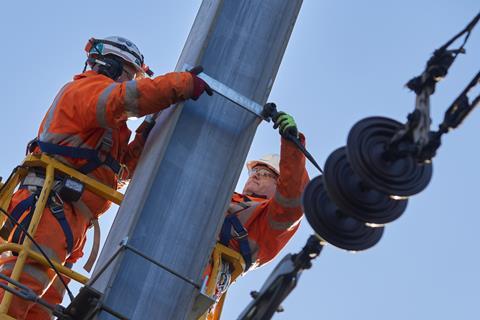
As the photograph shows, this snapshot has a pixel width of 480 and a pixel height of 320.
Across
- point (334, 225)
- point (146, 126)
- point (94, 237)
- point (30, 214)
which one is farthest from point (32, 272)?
point (334, 225)

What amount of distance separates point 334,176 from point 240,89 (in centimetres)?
235

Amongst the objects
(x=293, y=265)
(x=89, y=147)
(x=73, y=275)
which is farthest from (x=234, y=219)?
(x=293, y=265)

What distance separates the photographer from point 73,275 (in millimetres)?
9367

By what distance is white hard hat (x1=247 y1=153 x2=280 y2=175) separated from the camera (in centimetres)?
1337

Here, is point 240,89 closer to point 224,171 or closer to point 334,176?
point 224,171

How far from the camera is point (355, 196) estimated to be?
22.4 feet

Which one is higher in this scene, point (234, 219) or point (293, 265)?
point (234, 219)

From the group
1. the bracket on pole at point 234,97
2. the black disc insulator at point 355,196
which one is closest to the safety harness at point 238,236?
the bracket on pole at point 234,97

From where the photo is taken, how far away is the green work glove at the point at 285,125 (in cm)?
964

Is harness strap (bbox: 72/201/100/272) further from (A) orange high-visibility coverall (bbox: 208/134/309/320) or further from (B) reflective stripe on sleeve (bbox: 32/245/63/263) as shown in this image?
(A) orange high-visibility coverall (bbox: 208/134/309/320)

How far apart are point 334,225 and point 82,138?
3.99m

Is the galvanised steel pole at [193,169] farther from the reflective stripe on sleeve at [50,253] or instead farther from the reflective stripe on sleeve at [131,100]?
the reflective stripe on sleeve at [50,253]

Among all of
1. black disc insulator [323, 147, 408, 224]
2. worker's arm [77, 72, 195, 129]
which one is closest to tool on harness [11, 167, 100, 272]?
worker's arm [77, 72, 195, 129]

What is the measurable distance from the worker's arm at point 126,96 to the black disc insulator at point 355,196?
7.38 feet
